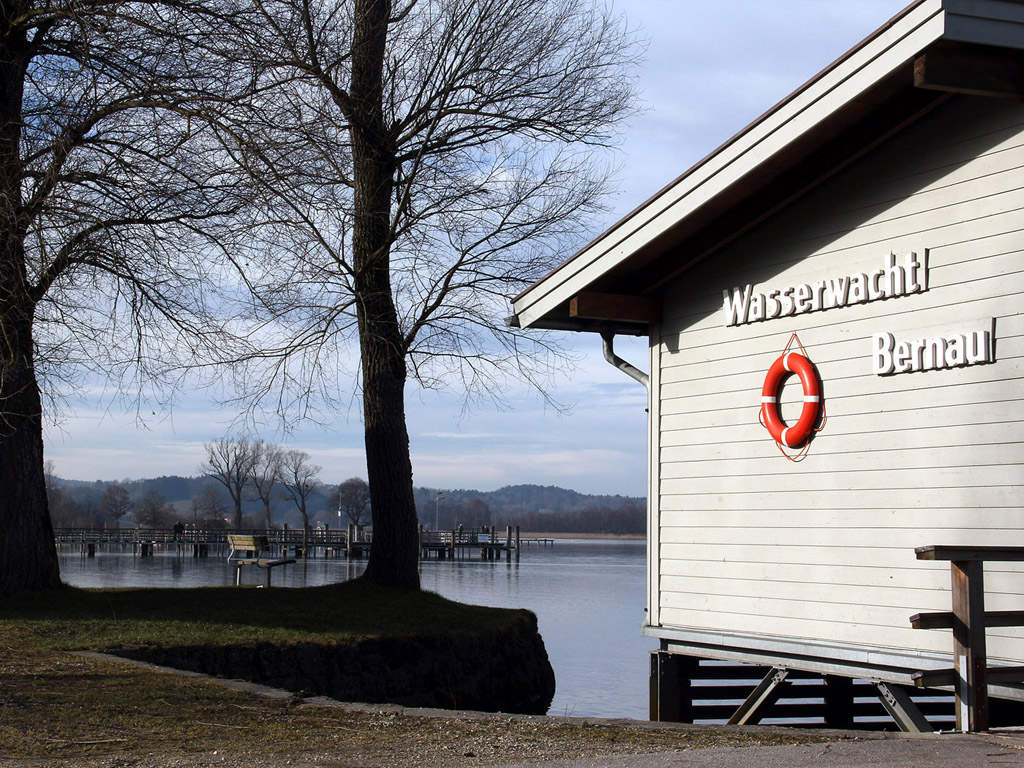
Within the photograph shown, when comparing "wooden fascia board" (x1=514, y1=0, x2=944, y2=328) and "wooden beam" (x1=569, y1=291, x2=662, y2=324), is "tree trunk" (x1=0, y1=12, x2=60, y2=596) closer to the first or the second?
"wooden fascia board" (x1=514, y1=0, x2=944, y2=328)

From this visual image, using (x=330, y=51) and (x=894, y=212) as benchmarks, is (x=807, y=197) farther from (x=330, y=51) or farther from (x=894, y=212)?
(x=330, y=51)

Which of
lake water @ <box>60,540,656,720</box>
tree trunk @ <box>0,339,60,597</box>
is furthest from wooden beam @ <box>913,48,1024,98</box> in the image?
lake water @ <box>60,540,656,720</box>

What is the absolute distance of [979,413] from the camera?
8086mm

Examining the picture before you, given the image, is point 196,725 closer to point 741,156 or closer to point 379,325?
point 741,156

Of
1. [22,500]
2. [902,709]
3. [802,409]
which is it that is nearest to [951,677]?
[902,709]

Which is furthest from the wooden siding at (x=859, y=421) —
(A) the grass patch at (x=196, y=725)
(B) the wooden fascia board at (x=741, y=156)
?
(A) the grass patch at (x=196, y=725)

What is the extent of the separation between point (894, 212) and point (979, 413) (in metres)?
1.85

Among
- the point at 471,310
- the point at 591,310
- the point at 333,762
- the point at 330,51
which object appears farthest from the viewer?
the point at 471,310

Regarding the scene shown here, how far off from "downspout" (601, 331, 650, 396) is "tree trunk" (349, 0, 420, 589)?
6060mm

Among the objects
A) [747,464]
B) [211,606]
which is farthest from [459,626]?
[747,464]

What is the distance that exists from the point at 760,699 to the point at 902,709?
5.91 feet

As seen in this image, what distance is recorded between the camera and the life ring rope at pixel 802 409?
9414 millimetres

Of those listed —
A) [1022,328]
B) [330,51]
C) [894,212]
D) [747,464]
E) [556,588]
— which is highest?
[330,51]

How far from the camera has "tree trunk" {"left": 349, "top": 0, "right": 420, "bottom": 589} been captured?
17.1m
